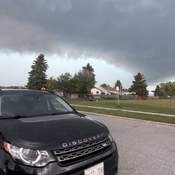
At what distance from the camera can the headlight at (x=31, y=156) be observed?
210 cm

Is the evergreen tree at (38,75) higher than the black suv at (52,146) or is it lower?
higher

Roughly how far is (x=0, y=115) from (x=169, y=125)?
861 cm

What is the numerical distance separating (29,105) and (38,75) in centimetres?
5269

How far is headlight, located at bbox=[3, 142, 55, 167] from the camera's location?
82.7 inches

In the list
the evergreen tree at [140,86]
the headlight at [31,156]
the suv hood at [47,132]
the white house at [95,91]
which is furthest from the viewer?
the white house at [95,91]

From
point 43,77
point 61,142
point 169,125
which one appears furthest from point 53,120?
point 43,77

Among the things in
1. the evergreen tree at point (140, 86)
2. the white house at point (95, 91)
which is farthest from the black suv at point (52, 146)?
the white house at point (95, 91)

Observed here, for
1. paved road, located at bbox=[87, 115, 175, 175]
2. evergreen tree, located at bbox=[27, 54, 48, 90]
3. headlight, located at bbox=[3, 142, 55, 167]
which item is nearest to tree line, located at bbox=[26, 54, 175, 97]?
evergreen tree, located at bbox=[27, 54, 48, 90]

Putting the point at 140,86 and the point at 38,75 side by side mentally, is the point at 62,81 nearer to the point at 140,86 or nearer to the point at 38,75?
the point at 38,75

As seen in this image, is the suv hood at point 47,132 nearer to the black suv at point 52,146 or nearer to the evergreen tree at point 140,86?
the black suv at point 52,146

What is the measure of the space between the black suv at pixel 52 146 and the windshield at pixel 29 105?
0.08 feet

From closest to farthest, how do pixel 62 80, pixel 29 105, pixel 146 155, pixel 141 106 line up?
pixel 29 105 → pixel 146 155 → pixel 141 106 → pixel 62 80

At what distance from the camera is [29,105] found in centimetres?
351

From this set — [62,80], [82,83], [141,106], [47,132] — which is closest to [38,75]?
[62,80]
